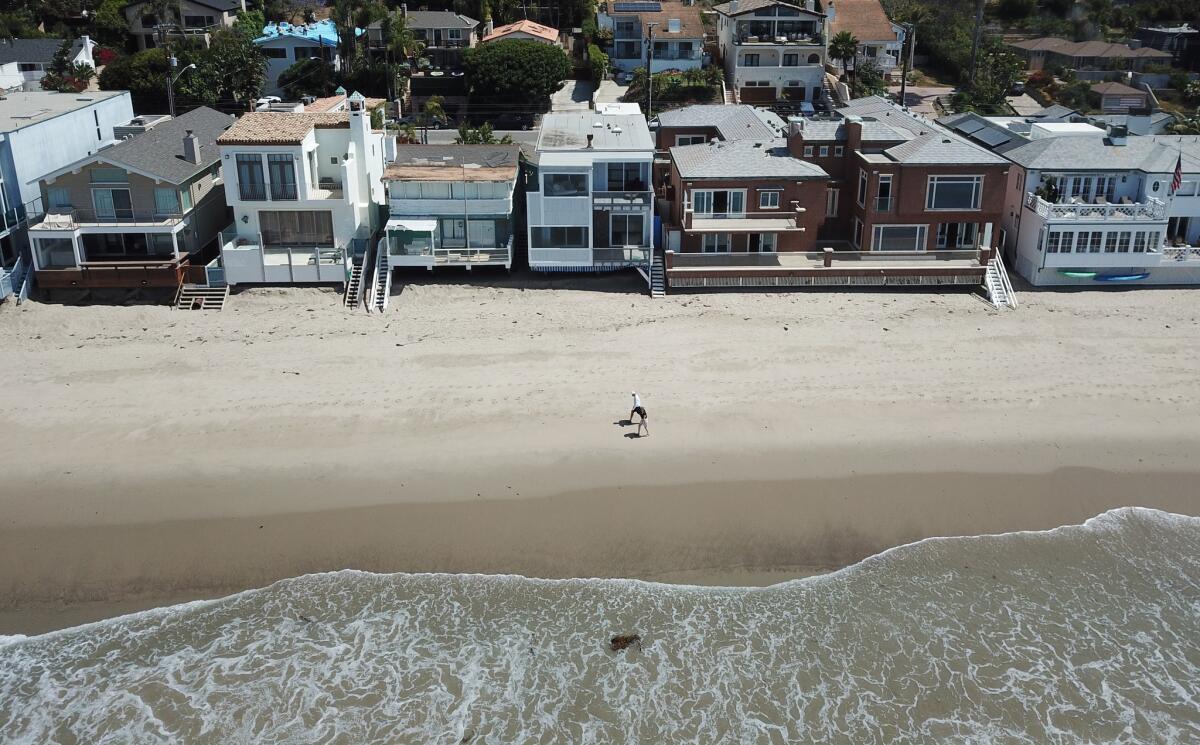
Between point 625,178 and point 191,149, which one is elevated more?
point 191,149

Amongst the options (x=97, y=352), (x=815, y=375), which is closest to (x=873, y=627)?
(x=815, y=375)

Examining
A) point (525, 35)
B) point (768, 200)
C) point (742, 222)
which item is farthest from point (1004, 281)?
point (525, 35)

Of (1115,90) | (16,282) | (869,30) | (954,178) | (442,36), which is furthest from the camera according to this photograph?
(442,36)

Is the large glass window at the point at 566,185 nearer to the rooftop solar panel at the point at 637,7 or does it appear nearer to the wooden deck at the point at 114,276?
the wooden deck at the point at 114,276

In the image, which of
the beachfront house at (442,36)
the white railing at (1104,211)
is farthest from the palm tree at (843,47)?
the white railing at (1104,211)

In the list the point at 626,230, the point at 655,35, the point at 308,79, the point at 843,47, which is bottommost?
the point at 626,230

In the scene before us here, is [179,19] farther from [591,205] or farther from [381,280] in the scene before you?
[591,205]

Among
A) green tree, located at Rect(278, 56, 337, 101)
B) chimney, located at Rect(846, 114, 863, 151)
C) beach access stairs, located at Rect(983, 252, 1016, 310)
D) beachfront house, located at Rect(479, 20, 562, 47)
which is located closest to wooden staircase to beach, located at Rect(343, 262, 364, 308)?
chimney, located at Rect(846, 114, 863, 151)
